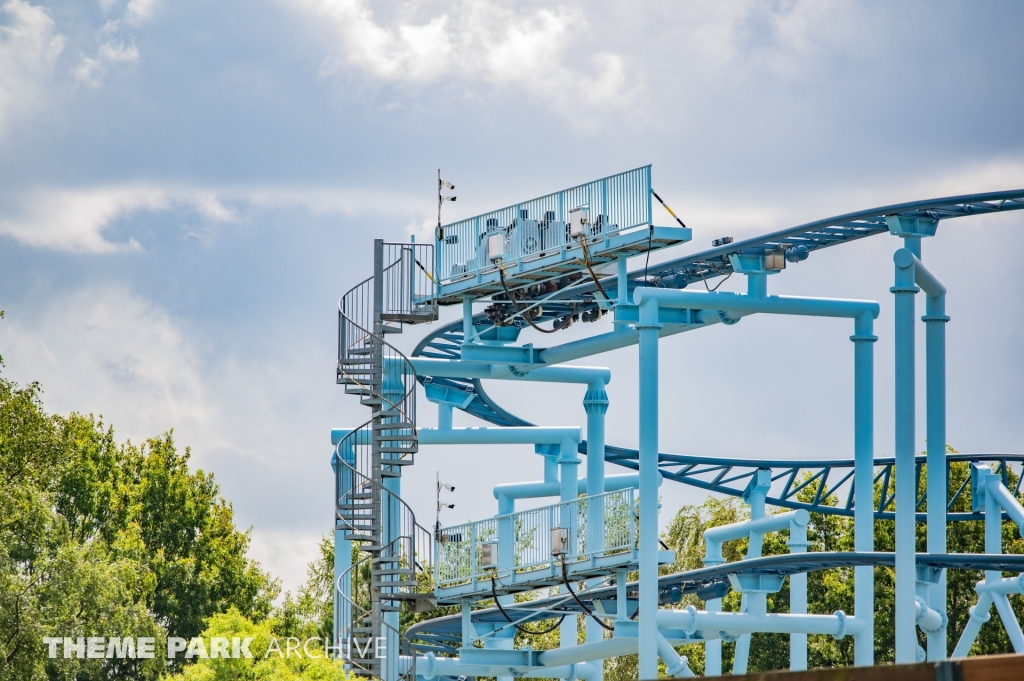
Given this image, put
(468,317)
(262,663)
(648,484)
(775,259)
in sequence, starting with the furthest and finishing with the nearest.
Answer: (262,663)
(468,317)
(775,259)
(648,484)

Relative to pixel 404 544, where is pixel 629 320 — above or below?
above

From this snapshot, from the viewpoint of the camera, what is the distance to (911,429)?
2658 centimetres

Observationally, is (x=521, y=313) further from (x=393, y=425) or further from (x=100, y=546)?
(x=100, y=546)

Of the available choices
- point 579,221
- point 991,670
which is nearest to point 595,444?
point 579,221

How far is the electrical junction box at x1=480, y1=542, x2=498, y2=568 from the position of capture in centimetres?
3062

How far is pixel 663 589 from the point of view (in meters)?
31.6

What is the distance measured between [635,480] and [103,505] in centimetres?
2348

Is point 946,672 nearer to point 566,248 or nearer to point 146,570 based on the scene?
point 566,248

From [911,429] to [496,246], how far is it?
27.2ft

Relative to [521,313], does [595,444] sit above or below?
below

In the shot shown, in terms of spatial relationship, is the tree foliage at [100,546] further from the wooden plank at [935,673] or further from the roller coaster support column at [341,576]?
the wooden plank at [935,673]

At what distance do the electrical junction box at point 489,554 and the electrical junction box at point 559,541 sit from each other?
177 cm

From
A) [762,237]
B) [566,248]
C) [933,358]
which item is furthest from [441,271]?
[933,358]

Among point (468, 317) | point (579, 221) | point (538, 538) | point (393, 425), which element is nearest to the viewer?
point (579, 221)
